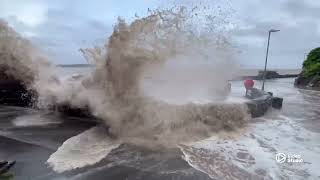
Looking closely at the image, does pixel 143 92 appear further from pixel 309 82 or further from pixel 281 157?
pixel 309 82

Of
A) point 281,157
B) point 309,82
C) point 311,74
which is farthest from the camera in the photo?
point 311,74

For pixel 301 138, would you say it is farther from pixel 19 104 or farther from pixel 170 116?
pixel 19 104

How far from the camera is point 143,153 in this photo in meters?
8.05

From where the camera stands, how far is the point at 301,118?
49.4ft

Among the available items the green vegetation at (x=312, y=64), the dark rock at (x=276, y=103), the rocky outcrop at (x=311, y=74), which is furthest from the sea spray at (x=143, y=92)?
the green vegetation at (x=312, y=64)

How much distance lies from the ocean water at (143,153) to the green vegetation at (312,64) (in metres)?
43.2

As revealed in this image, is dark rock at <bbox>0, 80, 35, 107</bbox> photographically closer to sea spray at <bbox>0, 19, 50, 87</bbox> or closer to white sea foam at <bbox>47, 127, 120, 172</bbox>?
sea spray at <bbox>0, 19, 50, 87</bbox>

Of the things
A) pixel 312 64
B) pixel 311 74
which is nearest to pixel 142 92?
pixel 311 74

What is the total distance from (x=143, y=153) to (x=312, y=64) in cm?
5444

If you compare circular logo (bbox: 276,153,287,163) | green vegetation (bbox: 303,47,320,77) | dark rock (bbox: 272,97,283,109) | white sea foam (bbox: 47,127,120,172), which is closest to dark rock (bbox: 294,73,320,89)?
green vegetation (bbox: 303,47,320,77)

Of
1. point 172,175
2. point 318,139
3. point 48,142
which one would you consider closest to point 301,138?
point 318,139

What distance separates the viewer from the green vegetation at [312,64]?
52447 mm

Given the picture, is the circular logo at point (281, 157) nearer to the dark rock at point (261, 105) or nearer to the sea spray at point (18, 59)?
the dark rock at point (261, 105)

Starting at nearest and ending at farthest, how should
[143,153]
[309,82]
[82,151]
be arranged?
[82,151], [143,153], [309,82]
